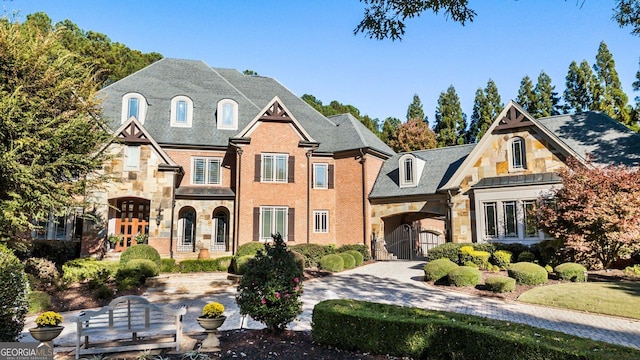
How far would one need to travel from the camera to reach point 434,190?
22.9m

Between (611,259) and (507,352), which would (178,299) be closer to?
(507,352)

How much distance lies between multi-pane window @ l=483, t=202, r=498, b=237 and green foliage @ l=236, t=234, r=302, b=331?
14284 mm

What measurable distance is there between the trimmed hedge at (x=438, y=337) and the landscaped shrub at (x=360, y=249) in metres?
14.0

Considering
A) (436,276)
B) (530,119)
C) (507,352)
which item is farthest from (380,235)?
(507,352)

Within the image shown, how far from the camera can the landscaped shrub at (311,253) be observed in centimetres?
2056

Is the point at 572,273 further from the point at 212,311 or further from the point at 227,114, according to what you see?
the point at 227,114

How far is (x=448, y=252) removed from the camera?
61.0 feet

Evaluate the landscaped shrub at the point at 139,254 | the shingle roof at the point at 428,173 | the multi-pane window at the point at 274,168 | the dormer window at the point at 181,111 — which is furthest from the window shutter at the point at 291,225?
the dormer window at the point at 181,111

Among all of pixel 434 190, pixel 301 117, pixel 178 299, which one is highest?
pixel 301 117

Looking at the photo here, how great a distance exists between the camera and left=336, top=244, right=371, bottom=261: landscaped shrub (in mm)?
22797

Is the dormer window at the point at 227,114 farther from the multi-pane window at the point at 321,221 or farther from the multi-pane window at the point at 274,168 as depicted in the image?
the multi-pane window at the point at 321,221

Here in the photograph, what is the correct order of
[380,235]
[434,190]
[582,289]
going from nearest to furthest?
[582,289]
[434,190]
[380,235]

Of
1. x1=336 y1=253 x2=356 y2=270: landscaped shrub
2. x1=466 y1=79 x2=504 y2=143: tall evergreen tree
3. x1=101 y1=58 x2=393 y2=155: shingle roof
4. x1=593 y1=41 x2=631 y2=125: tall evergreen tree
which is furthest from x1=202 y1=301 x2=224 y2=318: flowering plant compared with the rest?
x1=466 y1=79 x2=504 y2=143: tall evergreen tree

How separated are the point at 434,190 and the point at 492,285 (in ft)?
31.1
